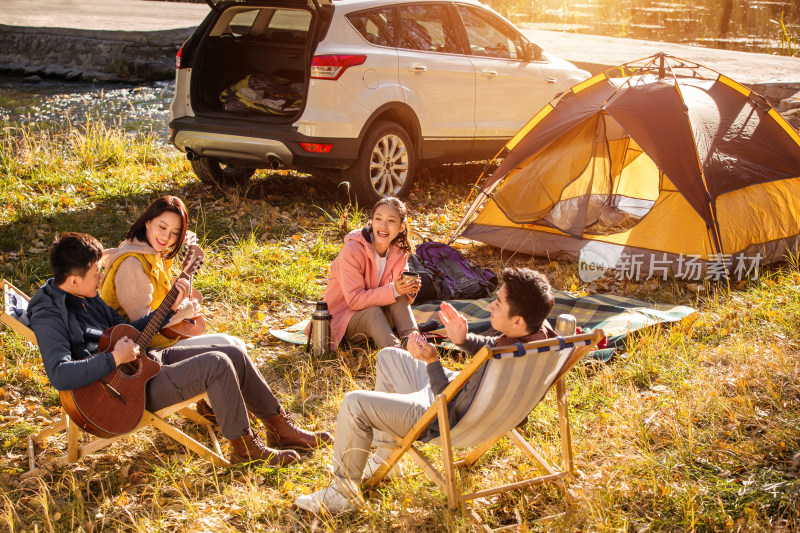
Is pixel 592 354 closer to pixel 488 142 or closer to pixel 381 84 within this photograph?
pixel 381 84

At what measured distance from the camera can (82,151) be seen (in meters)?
8.30

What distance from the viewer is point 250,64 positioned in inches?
307

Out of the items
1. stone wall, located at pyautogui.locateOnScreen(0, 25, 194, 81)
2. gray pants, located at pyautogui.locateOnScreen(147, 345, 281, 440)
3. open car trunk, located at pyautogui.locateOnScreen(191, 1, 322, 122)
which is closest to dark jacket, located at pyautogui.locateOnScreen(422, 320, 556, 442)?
gray pants, located at pyautogui.locateOnScreen(147, 345, 281, 440)

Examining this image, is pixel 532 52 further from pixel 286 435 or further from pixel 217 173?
pixel 286 435

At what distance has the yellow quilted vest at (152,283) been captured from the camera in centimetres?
373

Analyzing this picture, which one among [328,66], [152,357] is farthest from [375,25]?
[152,357]

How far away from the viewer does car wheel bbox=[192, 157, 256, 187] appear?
784 centimetres

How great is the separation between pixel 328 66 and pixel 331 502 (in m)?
4.49

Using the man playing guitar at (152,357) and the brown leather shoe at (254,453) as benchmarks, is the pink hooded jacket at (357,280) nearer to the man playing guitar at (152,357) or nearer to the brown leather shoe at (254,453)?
the man playing guitar at (152,357)

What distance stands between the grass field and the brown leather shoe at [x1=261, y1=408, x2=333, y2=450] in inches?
4.3

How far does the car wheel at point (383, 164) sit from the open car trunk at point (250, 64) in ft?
2.43

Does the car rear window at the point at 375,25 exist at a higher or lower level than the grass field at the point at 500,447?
higher

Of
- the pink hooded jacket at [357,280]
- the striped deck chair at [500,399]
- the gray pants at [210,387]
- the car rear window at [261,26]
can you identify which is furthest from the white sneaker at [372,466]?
the car rear window at [261,26]

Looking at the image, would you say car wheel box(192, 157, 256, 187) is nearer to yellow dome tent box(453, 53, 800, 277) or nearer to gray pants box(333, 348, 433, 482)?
yellow dome tent box(453, 53, 800, 277)
